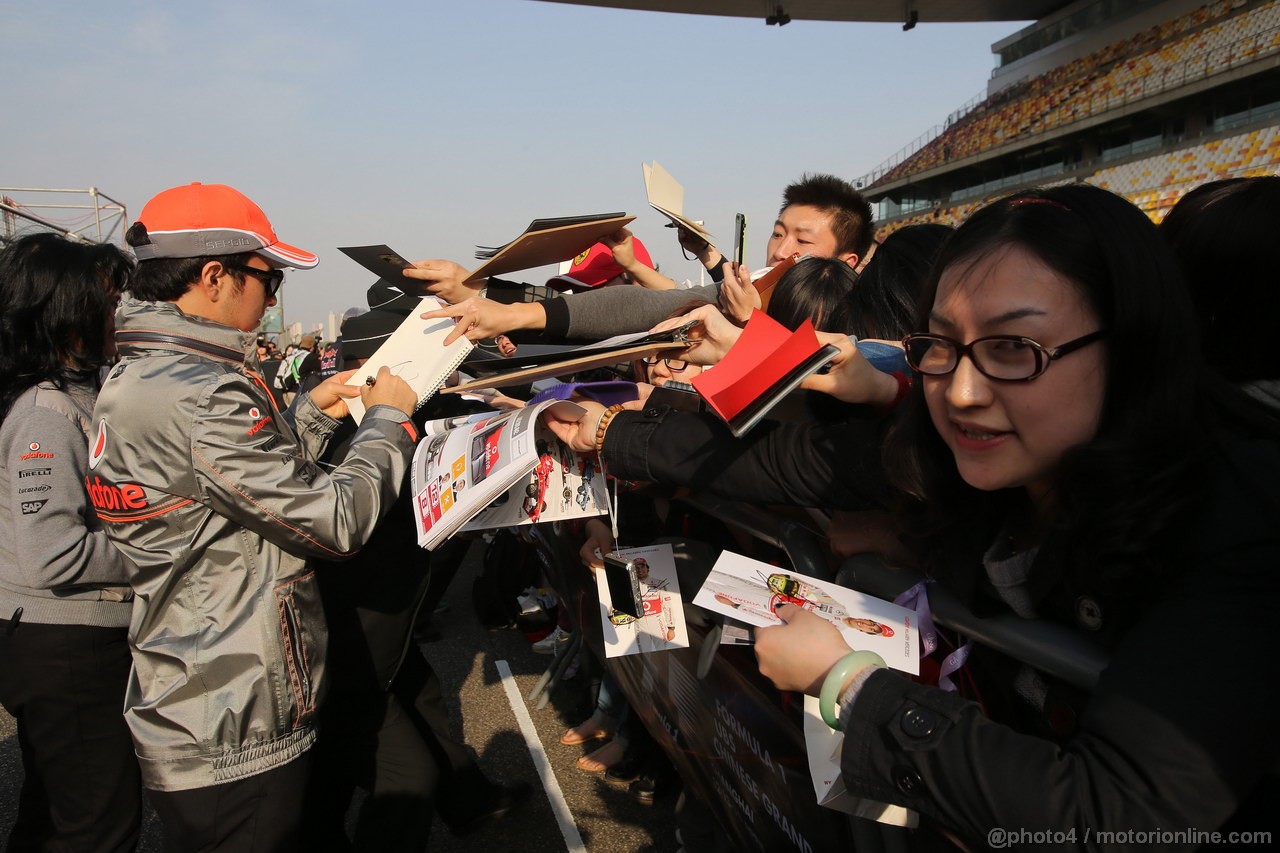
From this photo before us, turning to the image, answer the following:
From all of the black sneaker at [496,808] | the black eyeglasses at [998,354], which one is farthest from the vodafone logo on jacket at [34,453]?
the black eyeglasses at [998,354]

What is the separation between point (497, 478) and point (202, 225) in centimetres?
Answer: 107

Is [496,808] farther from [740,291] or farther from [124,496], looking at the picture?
[740,291]

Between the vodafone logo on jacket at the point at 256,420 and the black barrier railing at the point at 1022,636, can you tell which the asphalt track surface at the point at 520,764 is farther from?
the black barrier railing at the point at 1022,636

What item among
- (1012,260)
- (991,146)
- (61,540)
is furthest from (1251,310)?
(991,146)

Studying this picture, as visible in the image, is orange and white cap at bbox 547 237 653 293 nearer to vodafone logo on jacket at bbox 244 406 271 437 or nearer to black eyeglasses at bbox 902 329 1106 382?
vodafone logo on jacket at bbox 244 406 271 437

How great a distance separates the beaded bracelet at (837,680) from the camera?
111 cm

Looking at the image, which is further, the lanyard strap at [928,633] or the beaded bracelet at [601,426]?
the beaded bracelet at [601,426]

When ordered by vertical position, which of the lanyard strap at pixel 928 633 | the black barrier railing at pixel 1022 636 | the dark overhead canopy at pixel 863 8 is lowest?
the lanyard strap at pixel 928 633

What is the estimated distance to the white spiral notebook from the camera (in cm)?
207


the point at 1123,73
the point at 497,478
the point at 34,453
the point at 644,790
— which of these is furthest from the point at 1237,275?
the point at 1123,73

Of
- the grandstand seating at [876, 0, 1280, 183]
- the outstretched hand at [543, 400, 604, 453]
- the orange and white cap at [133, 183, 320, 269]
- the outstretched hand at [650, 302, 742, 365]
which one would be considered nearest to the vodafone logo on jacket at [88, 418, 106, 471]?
the orange and white cap at [133, 183, 320, 269]

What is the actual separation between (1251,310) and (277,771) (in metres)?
2.20

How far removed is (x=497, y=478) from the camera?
5.21 ft

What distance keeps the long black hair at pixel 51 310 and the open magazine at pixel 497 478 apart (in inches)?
50.7
